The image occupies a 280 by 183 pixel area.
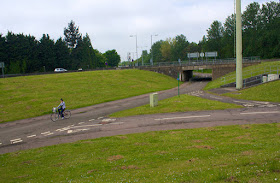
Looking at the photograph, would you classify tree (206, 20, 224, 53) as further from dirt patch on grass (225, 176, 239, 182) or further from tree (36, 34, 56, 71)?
dirt patch on grass (225, 176, 239, 182)

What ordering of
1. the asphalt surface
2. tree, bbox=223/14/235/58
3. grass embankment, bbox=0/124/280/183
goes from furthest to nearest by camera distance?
tree, bbox=223/14/235/58, the asphalt surface, grass embankment, bbox=0/124/280/183

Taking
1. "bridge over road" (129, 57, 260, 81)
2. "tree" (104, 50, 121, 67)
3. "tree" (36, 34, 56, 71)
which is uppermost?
"tree" (104, 50, 121, 67)

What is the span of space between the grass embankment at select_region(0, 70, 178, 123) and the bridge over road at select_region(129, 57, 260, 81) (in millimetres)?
17369

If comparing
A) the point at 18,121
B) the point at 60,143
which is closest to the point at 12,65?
the point at 18,121

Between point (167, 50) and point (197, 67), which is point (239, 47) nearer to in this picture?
point (197, 67)

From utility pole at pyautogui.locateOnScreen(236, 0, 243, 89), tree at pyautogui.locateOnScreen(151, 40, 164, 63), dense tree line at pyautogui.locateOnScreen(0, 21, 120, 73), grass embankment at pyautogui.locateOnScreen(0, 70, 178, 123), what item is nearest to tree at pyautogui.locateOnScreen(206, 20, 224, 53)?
tree at pyautogui.locateOnScreen(151, 40, 164, 63)

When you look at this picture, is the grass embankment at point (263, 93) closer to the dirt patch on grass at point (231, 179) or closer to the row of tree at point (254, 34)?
the dirt patch on grass at point (231, 179)

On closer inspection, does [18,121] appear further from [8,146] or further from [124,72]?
[124,72]

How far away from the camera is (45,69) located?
81.6 m

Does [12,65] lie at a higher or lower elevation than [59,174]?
higher

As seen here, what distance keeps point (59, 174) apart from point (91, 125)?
10081 mm

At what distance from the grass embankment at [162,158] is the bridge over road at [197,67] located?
4468 cm

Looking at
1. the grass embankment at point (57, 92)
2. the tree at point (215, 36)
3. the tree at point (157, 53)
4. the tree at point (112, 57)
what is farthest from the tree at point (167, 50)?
the grass embankment at point (57, 92)

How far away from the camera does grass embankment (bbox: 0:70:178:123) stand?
2770 centimetres
